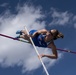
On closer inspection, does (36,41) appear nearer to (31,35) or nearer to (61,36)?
(31,35)

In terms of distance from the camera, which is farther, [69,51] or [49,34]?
[69,51]

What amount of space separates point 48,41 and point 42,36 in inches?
18.3

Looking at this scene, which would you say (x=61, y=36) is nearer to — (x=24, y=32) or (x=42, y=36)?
(x=42, y=36)

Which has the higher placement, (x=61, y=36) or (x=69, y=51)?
(x=61, y=36)

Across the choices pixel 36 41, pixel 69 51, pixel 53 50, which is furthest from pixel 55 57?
pixel 69 51

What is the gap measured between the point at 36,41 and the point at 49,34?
1224 mm

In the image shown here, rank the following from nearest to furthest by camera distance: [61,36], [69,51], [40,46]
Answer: [61,36] → [40,46] → [69,51]

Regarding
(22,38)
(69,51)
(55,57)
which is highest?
(22,38)

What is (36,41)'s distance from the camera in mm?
17672

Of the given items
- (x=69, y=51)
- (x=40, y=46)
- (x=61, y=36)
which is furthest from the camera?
(x=69, y=51)

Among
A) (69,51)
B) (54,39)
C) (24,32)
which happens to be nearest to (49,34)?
(54,39)

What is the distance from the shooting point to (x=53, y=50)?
1722 centimetres

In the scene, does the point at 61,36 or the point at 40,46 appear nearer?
the point at 61,36

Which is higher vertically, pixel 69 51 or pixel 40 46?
pixel 40 46
